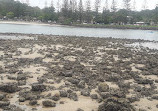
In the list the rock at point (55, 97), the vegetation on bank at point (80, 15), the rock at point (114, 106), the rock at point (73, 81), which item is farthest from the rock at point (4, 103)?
the vegetation on bank at point (80, 15)

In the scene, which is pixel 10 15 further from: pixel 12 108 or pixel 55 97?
pixel 12 108

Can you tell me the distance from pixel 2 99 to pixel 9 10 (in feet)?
352

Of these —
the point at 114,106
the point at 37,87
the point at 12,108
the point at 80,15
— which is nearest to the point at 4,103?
the point at 12,108

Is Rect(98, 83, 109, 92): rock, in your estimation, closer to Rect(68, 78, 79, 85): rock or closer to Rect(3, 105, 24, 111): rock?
Rect(68, 78, 79, 85): rock

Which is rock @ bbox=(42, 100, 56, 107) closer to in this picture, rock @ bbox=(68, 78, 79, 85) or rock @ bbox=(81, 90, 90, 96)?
rock @ bbox=(81, 90, 90, 96)

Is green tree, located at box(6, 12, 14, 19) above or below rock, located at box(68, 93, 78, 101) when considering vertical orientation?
above

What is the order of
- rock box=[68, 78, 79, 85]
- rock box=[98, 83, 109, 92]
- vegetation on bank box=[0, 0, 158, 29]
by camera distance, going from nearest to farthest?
rock box=[98, 83, 109, 92] < rock box=[68, 78, 79, 85] < vegetation on bank box=[0, 0, 158, 29]

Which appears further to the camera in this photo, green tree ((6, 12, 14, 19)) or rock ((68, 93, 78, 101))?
green tree ((6, 12, 14, 19))

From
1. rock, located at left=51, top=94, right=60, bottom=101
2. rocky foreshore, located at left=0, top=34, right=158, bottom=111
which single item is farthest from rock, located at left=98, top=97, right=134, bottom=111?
rock, located at left=51, top=94, right=60, bottom=101

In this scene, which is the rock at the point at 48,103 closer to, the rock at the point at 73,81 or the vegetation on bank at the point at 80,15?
the rock at the point at 73,81

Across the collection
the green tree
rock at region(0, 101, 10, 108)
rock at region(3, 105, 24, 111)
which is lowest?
rock at region(3, 105, 24, 111)

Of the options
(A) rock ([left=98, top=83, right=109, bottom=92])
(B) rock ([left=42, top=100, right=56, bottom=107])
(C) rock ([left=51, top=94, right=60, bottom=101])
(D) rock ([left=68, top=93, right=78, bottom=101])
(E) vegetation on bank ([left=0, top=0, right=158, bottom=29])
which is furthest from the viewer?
(E) vegetation on bank ([left=0, top=0, right=158, bottom=29])

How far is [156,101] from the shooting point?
9.90 metres

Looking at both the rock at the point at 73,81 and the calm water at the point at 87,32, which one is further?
the calm water at the point at 87,32
